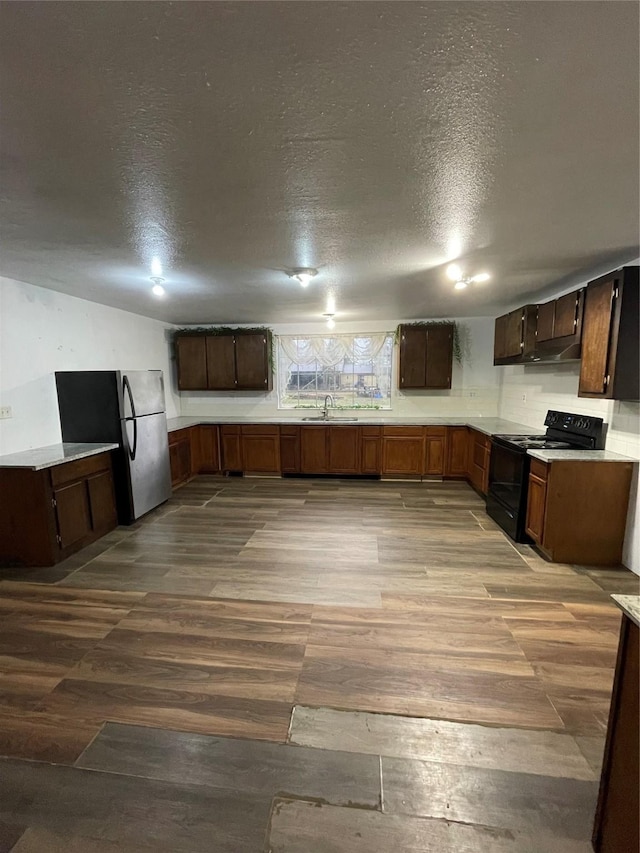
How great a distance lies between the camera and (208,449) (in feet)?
18.4

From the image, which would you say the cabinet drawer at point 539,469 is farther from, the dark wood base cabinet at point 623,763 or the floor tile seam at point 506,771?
the dark wood base cabinet at point 623,763

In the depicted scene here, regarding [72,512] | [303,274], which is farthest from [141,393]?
[303,274]

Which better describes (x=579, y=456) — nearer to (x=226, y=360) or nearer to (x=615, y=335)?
(x=615, y=335)

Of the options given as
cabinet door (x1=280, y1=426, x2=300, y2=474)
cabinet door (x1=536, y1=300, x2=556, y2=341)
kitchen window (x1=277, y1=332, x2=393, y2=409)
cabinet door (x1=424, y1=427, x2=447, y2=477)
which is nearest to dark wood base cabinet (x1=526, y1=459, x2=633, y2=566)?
cabinet door (x1=536, y1=300, x2=556, y2=341)

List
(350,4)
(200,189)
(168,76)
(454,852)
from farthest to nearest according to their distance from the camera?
(200,189)
(454,852)
(168,76)
(350,4)

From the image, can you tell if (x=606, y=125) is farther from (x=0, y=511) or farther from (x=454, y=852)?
(x=0, y=511)

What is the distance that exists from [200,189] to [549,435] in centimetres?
375

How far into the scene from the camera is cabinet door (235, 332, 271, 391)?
18.4 ft

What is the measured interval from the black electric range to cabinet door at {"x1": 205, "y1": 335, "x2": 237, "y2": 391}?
3.87 metres

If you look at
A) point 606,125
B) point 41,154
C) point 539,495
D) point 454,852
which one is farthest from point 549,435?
point 41,154

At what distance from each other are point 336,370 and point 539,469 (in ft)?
11.4

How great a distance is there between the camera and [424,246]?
7.90 feet

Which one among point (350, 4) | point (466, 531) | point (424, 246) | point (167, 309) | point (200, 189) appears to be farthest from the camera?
point (167, 309)

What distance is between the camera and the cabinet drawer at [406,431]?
5.21 m
